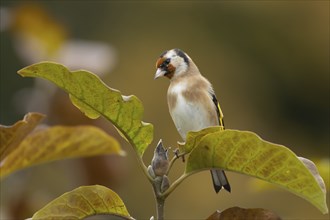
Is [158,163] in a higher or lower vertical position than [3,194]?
higher

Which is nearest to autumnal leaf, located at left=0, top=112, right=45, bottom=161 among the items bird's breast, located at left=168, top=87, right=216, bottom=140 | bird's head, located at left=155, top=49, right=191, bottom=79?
bird's breast, located at left=168, top=87, right=216, bottom=140

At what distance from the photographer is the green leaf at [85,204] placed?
1284 millimetres

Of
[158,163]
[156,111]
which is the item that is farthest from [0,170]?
[156,111]

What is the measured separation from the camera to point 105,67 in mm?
2553

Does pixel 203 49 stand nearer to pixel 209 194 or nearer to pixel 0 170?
pixel 209 194

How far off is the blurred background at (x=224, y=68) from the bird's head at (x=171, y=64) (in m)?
3.13

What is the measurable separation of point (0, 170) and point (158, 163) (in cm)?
39

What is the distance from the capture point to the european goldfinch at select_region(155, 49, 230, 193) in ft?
7.57

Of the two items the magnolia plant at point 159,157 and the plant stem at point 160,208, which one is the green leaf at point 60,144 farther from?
the plant stem at point 160,208

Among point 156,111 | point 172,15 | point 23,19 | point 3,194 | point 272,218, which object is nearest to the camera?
point 272,218

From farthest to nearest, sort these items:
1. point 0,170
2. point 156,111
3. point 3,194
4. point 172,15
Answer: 1. point 172,15
2. point 156,111
3. point 3,194
4. point 0,170

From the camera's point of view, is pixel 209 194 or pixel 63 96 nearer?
pixel 63 96

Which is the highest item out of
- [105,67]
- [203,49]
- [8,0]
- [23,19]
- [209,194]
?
[23,19]

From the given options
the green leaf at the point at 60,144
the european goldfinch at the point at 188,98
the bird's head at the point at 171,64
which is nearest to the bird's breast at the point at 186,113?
the european goldfinch at the point at 188,98
